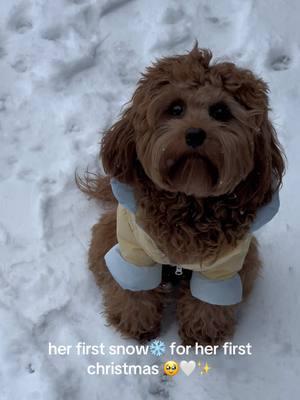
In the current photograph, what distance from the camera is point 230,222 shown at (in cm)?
225

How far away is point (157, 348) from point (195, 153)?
3.47ft

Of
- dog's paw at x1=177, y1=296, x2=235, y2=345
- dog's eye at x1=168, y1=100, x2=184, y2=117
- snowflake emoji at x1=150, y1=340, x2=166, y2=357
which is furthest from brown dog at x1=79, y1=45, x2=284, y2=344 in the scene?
snowflake emoji at x1=150, y1=340, x2=166, y2=357

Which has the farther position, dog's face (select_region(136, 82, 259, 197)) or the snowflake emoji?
the snowflake emoji

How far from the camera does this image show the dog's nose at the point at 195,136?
1871 millimetres

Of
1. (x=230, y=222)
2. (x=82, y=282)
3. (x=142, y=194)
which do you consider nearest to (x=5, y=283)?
(x=82, y=282)

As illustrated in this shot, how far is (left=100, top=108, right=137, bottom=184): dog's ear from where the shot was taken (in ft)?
7.11

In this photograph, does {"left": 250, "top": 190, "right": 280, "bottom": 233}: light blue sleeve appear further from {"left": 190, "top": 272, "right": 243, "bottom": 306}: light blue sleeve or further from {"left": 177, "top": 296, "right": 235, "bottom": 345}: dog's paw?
{"left": 177, "top": 296, "right": 235, "bottom": 345}: dog's paw

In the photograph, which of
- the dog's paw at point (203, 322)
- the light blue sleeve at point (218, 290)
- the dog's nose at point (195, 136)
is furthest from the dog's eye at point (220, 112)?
the dog's paw at point (203, 322)

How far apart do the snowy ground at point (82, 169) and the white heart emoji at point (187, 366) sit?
1.6 inches

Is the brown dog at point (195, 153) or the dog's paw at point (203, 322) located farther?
the dog's paw at point (203, 322)

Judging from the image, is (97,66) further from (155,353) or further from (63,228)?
(155,353)

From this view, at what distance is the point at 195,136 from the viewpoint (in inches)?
73.7

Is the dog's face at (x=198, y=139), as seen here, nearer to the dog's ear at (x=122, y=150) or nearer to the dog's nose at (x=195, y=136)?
the dog's nose at (x=195, y=136)

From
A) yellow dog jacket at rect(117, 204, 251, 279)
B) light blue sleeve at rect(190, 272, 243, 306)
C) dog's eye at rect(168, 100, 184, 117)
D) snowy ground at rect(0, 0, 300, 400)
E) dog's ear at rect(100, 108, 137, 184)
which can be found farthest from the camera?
snowy ground at rect(0, 0, 300, 400)
